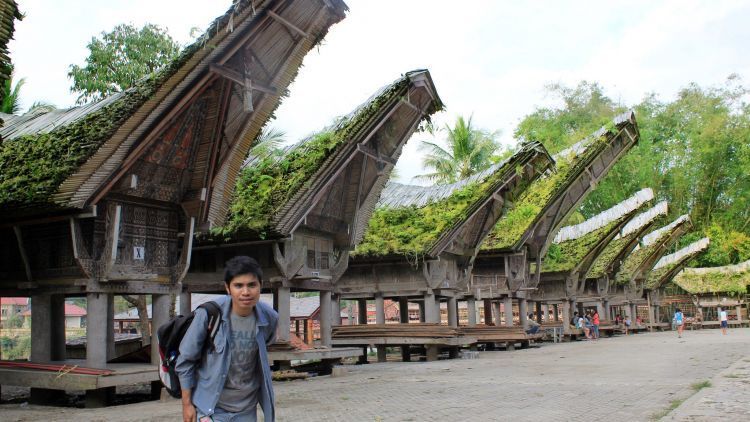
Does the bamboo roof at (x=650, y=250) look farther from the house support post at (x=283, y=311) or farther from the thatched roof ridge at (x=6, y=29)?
the thatched roof ridge at (x=6, y=29)

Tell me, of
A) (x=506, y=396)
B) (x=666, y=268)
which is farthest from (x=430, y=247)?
(x=666, y=268)

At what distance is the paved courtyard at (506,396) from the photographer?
8469mm

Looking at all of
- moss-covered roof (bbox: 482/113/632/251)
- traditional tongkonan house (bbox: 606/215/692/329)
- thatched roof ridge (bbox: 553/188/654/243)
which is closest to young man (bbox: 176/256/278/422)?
moss-covered roof (bbox: 482/113/632/251)

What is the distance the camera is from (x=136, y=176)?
11.4 meters

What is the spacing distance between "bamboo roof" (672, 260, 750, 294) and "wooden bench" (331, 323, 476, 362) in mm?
31112

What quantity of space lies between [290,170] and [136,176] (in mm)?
5220

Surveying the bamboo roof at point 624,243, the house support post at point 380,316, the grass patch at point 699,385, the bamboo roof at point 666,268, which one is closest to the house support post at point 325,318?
the house support post at point 380,316

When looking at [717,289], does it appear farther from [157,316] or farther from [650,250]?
[157,316]

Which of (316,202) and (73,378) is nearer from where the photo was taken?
(73,378)

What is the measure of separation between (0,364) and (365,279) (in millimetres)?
12089

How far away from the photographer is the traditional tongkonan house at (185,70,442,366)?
1535 centimetres

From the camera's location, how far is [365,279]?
2238 cm

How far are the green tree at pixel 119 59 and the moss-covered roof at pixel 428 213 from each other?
8.51m

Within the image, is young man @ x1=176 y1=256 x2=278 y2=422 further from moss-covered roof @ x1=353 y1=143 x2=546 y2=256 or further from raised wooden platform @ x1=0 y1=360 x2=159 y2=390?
moss-covered roof @ x1=353 y1=143 x2=546 y2=256
